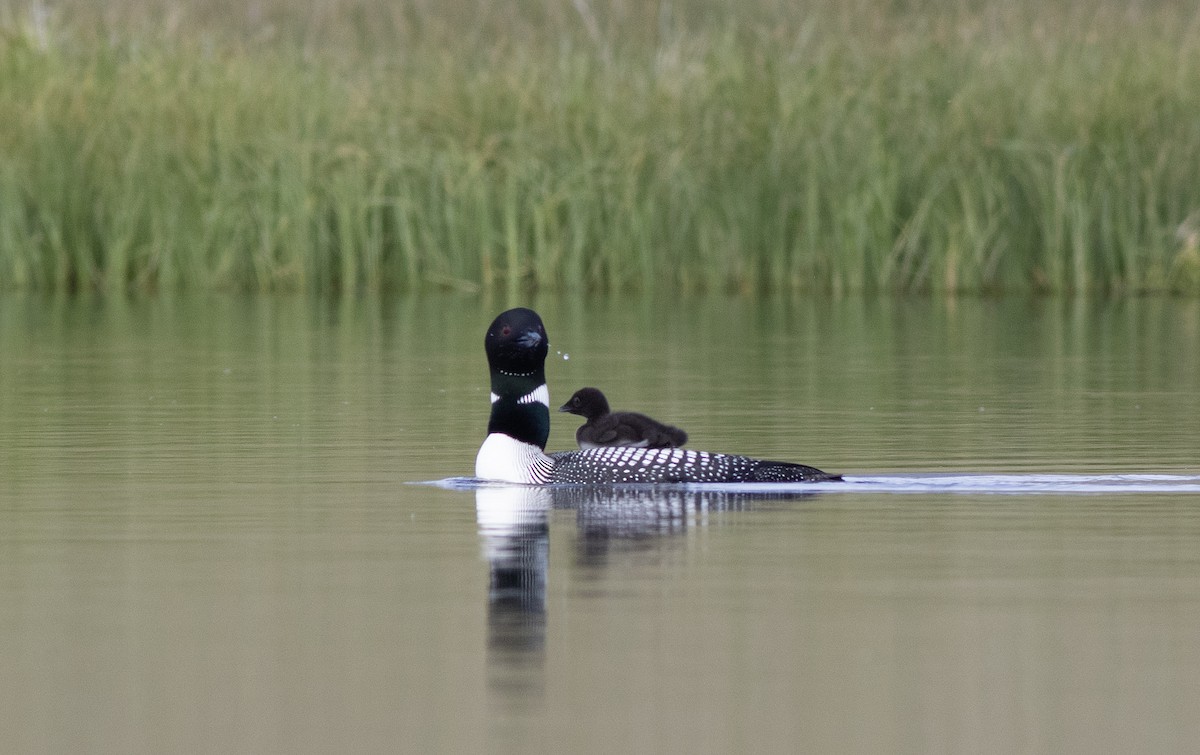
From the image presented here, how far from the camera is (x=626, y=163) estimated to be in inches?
705

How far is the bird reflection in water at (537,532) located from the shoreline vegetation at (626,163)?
9.77 m

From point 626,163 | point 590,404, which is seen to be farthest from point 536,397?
point 626,163

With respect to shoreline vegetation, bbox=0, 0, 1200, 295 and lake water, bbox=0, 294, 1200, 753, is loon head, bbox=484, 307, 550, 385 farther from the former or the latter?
shoreline vegetation, bbox=0, 0, 1200, 295

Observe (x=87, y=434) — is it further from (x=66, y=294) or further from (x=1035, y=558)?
(x=66, y=294)

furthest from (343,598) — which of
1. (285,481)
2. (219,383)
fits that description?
(219,383)

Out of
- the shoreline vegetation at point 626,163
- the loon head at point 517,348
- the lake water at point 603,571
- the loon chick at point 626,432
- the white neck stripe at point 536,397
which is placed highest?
the shoreline vegetation at point 626,163

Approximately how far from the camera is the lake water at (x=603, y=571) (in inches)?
169

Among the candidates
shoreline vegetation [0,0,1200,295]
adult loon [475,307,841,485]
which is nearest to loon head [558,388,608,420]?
adult loon [475,307,841,485]

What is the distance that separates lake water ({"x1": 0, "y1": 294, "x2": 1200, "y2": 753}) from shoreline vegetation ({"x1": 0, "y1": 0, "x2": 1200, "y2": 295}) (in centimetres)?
517

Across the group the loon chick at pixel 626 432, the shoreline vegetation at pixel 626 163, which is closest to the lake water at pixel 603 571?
the loon chick at pixel 626 432

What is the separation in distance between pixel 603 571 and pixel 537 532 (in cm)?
84

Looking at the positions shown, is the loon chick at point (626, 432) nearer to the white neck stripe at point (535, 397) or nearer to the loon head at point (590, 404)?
the loon head at point (590, 404)

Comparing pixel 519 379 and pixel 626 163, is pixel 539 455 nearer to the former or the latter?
pixel 519 379

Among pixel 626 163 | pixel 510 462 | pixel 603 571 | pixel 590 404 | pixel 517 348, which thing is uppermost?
pixel 626 163
